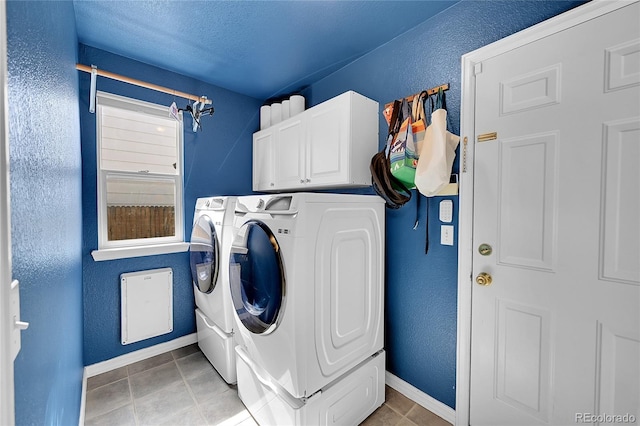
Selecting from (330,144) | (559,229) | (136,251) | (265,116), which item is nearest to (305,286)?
(330,144)

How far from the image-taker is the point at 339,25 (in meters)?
1.82

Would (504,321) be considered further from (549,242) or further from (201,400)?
(201,400)

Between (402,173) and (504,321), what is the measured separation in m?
0.99

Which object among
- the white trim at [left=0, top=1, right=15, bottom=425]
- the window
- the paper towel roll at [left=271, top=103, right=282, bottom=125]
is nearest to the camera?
the white trim at [left=0, top=1, right=15, bottom=425]

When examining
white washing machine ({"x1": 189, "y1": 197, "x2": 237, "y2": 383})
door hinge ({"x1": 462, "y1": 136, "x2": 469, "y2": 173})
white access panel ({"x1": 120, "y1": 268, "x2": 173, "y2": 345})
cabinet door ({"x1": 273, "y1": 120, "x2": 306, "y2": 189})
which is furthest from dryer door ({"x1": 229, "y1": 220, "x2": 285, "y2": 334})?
door hinge ({"x1": 462, "y1": 136, "x2": 469, "y2": 173})

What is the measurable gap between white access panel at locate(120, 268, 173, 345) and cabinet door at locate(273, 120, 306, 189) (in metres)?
1.36

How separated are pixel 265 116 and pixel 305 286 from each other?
2038mm

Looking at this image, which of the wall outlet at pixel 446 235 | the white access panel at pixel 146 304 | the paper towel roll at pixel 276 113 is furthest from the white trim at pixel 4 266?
the paper towel roll at pixel 276 113

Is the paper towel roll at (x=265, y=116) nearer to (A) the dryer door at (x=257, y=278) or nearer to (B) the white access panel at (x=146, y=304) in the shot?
(A) the dryer door at (x=257, y=278)

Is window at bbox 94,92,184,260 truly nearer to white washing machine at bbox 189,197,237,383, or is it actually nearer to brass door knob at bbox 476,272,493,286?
white washing machine at bbox 189,197,237,383

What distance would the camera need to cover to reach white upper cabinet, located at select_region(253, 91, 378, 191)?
1906mm

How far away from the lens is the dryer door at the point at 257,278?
141 cm

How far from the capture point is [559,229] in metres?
1.27

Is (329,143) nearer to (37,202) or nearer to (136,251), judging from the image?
(37,202)
